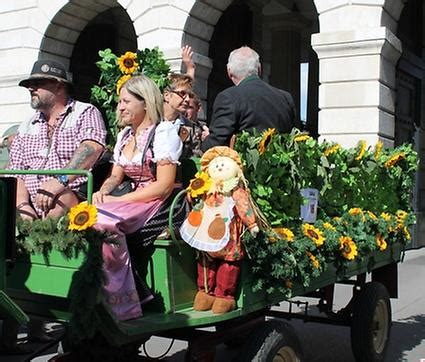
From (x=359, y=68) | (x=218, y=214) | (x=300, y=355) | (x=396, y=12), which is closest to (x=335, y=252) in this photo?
(x=300, y=355)

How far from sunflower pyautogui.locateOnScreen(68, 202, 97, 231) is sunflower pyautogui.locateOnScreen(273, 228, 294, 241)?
4.07ft

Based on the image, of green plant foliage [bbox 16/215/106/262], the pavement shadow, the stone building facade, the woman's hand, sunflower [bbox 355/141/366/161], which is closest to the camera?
green plant foliage [bbox 16/215/106/262]

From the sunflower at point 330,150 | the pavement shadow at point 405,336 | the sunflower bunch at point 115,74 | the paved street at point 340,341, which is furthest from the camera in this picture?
the pavement shadow at point 405,336

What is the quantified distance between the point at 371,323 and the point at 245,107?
6.84ft

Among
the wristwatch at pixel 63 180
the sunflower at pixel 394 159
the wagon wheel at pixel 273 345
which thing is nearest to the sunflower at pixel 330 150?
the sunflower at pixel 394 159

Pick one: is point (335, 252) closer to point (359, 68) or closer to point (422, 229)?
point (359, 68)

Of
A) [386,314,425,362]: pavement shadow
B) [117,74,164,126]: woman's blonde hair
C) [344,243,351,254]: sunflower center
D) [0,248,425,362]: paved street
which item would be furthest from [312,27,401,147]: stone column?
[117,74,164,126]: woman's blonde hair

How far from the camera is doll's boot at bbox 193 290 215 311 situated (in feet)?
11.2

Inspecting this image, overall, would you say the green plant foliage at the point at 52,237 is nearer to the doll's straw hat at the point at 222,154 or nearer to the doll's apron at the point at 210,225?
the doll's apron at the point at 210,225

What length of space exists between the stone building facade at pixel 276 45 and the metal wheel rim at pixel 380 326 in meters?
5.57

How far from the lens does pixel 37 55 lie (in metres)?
13.8

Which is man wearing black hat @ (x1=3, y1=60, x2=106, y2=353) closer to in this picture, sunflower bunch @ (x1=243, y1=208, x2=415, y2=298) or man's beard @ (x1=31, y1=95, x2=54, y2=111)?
man's beard @ (x1=31, y1=95, x2=54, y2=111)

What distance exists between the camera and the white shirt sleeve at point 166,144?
352cm

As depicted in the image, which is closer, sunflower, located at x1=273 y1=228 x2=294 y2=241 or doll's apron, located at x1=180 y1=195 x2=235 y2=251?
doll's apron, located at x1=180 y1=195 x2=235 y2=251
